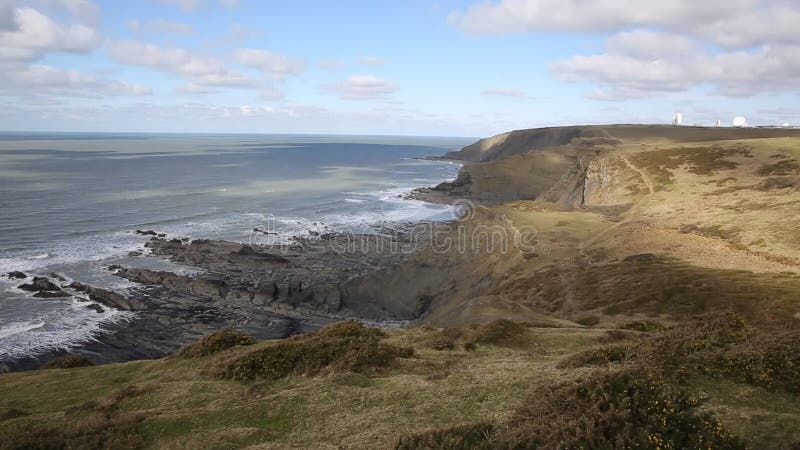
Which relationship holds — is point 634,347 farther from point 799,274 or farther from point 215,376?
point 799,274

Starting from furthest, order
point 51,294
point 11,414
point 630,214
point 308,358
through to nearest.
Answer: point 630,214
point 51,294
point 308,358
point 11,414

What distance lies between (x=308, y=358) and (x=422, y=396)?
17.2 feet

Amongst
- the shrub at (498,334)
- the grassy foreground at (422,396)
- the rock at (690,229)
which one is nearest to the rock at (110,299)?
the grassy foreground at (422,396)

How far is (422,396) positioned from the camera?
14555 mm

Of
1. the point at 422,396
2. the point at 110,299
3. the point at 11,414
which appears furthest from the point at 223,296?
the point at 422,396

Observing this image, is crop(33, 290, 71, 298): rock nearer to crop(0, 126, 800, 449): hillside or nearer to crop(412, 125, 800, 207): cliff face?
crop(0, 126, 800, 449): hillside

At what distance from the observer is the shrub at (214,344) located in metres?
21.4

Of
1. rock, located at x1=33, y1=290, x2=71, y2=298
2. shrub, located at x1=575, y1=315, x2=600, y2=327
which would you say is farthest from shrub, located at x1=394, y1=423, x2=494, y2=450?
rock, located at x1=33, y1=290, x2=71, y2=298

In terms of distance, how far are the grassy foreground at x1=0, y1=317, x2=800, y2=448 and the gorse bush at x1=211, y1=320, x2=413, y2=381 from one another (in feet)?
0.19

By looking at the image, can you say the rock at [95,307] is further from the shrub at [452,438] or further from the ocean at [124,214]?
the shrub at [452,438]

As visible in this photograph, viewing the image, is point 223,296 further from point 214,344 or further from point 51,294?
point 214,344

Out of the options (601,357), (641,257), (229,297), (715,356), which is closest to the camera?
(715,356)

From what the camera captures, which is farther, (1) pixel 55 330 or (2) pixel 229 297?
(2) pixel 229 297

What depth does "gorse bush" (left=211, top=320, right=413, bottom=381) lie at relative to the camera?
57.6 ft
